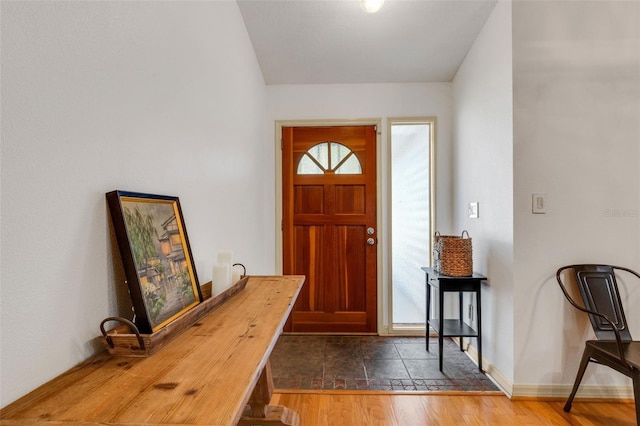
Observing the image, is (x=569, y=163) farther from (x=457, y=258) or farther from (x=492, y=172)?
(x=457, y=258)

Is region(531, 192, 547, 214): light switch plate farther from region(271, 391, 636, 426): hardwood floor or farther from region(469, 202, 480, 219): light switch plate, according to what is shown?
region(271, 391, 636, 426): hardwood floor

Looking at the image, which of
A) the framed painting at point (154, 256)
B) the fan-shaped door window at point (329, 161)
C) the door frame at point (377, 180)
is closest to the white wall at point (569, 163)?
the door frame at point (377, 180)

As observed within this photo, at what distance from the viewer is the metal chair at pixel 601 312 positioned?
169 cm

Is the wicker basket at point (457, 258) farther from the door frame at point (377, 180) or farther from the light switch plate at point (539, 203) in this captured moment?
the door frame at point (377, 180)

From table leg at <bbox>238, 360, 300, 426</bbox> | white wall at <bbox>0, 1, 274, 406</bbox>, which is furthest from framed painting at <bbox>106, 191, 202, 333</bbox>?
table leg at <bbox>238, 360, 300, 426</bbox>

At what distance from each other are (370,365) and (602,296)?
1.57 meters

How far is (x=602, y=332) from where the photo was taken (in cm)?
179

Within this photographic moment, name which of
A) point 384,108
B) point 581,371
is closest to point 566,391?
point 581,371

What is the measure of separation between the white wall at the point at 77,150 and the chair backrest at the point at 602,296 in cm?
221

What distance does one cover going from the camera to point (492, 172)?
7.24 ft

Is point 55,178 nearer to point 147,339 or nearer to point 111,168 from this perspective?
point 111,168

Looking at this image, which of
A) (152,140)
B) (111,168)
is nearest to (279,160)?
(152,140)

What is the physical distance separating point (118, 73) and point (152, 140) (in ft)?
0.78

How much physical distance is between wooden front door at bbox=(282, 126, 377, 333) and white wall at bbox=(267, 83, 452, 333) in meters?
0.12
